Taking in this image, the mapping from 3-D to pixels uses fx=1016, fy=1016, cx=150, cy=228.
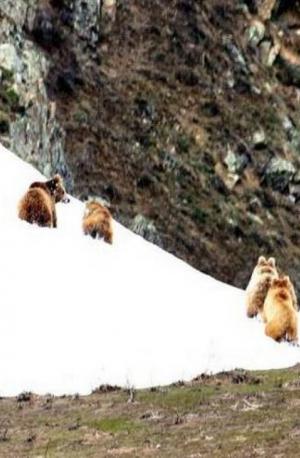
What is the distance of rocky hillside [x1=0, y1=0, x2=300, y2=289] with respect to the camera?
3981cm

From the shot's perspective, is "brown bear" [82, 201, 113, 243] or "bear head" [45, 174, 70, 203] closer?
"brown bear" [82, 201, 113, 243]

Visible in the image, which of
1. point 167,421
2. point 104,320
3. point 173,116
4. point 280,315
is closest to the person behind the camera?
point 167,421

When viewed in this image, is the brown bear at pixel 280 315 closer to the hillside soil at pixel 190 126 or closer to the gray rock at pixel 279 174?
the hillside soil at pixel 190 126

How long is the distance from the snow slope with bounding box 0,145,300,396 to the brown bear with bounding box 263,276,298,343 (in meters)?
0.19

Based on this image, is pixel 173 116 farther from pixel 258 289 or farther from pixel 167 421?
pixel 167 421

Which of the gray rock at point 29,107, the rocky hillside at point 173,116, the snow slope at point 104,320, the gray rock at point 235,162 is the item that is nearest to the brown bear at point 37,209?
the snow slope at point 104,320

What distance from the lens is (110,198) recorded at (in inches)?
1571

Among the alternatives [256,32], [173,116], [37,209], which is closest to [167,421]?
[37,209]

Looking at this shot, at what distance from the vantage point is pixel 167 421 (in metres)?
9.59

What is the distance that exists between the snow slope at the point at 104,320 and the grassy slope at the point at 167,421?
2.28 ft

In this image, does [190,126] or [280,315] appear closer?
[280,315]

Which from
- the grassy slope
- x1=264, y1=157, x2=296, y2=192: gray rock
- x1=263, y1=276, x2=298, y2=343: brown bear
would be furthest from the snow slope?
x1=264, y1=157, x2=296, y2=192: gray rock

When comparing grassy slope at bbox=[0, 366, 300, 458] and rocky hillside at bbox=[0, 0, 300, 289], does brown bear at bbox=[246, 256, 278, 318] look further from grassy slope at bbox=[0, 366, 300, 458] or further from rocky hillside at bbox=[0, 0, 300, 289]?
rocky hillside at bbox=[0, 0, 300, 289]

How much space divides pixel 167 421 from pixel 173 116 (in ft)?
117
